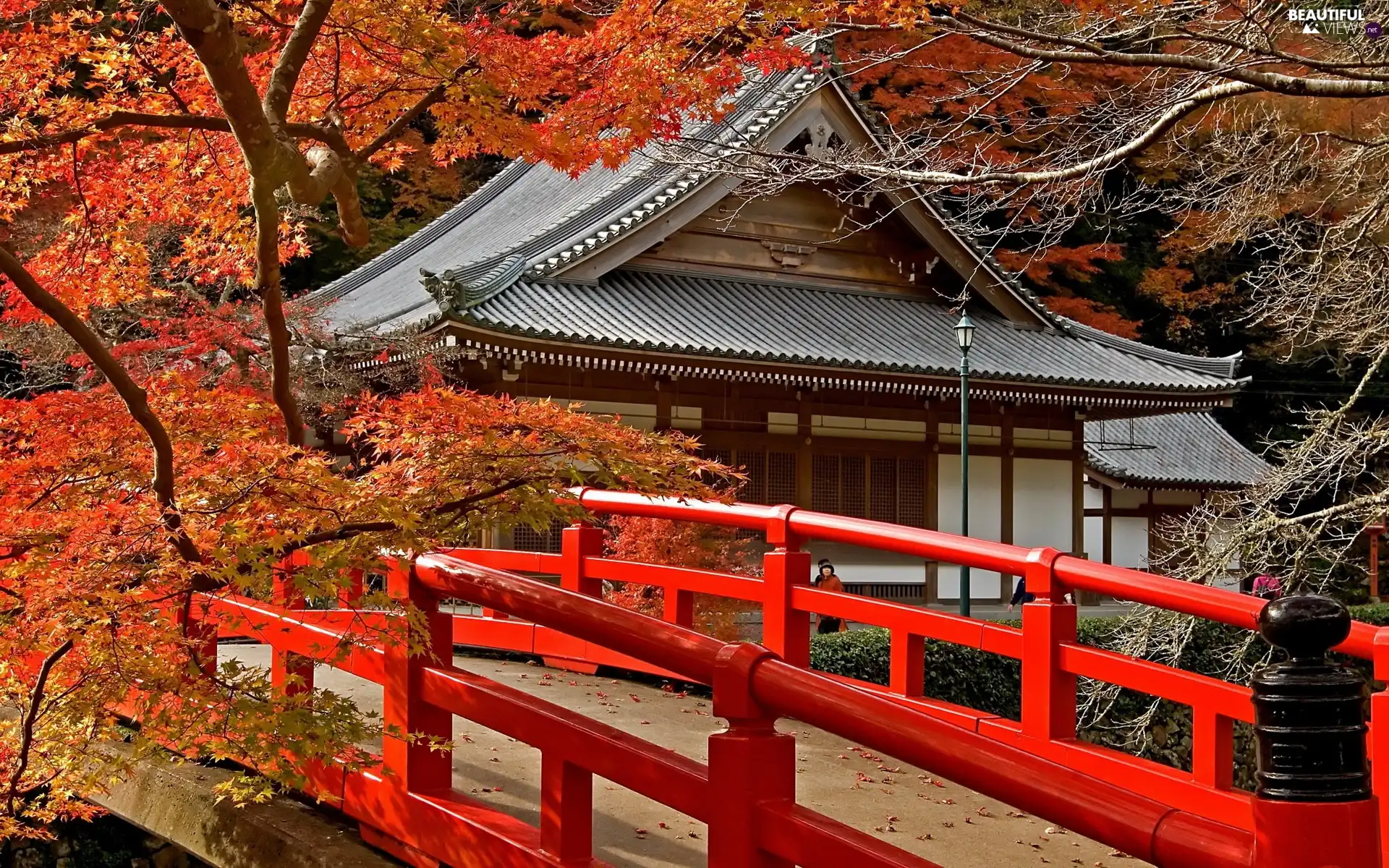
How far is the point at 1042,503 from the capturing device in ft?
60.0

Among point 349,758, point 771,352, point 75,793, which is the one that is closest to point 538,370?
point 771,352

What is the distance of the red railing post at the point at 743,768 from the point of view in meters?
2.86

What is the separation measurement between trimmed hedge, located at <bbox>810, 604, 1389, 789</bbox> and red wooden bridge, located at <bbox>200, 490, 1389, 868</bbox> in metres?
4.51

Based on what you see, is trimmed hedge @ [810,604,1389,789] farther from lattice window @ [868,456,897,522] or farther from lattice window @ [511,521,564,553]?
lattice window @ [511,521,564,553]

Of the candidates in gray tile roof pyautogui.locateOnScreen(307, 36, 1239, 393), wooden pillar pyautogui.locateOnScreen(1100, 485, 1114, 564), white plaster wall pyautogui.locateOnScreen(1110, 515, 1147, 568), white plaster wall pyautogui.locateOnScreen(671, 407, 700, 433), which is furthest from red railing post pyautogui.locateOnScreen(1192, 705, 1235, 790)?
white plaster wall pyautogui.locateOnScreen(1110, 515, 1147, 568)

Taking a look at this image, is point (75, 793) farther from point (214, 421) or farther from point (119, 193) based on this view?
point (119, 193)

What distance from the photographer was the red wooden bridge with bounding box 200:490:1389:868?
7.68 feet

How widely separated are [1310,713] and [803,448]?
14.1 metres

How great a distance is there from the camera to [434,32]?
5.72 m

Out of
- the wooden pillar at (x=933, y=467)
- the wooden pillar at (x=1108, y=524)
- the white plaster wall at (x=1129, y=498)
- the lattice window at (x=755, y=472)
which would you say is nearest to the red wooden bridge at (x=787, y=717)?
the lattice window at (x=755, y=472)

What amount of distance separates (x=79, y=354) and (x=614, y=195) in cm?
718

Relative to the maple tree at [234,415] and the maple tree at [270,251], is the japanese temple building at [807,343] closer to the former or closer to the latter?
the maple tree at [270,251]

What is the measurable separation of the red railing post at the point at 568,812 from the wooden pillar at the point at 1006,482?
585 inches

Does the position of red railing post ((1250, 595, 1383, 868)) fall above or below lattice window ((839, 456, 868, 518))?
above
